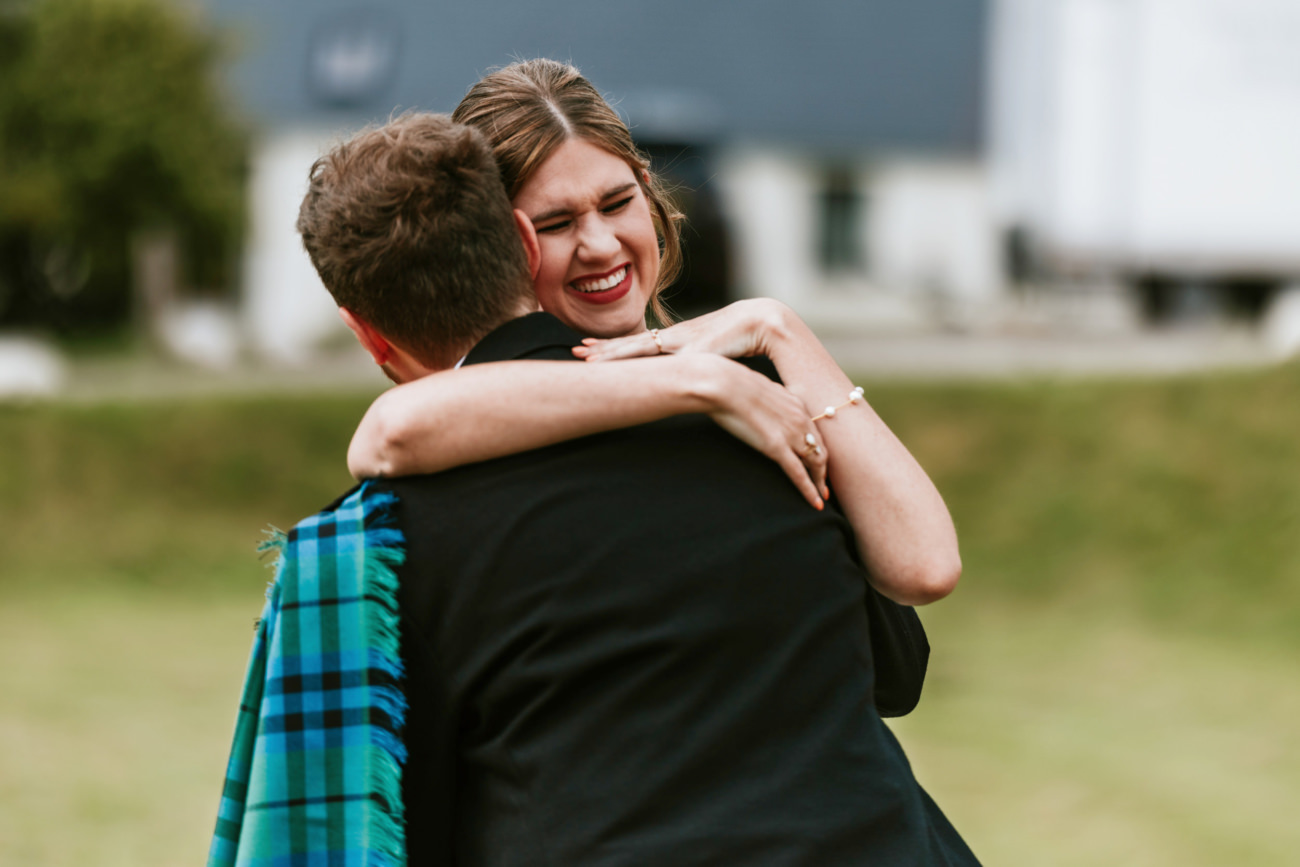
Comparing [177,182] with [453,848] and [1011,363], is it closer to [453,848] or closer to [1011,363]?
[1011,363]

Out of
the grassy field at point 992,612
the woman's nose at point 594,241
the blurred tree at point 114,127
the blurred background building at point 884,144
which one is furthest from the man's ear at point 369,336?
the blurred tree at point 114,127

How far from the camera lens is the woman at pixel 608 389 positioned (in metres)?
1.36

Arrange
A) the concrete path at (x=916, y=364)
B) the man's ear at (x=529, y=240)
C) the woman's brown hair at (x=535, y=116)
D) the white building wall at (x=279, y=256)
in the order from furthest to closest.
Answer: the white building wall at (x=279, y=256)
the concrete path at (x=916, y=364)
the woman's brown hair at (x=535, y=116)
the man's ear at (x=529, y=240)

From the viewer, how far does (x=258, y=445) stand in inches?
366

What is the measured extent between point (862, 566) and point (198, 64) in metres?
15.5

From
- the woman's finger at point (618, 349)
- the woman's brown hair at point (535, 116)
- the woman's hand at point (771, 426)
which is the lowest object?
the woman's hand at point (771, 426)

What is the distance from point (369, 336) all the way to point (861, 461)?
61 centimetres

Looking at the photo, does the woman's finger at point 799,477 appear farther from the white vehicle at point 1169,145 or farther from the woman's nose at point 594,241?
the white vehicle at point 1169,145

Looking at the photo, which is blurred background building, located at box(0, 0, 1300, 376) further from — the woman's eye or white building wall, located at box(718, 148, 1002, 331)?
the woman's eye

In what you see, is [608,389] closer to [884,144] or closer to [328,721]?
[328,721]

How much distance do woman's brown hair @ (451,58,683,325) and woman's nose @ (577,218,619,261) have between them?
0.11 meters

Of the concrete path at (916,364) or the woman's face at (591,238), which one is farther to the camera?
the concrete path at (916,364)

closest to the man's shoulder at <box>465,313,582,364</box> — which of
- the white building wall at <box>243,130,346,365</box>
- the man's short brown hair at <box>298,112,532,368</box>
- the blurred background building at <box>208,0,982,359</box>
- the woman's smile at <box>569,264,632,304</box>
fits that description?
the man's short brown hair at <box>298,112,532,368</box>

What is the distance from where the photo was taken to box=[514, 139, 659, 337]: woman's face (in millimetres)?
1767
